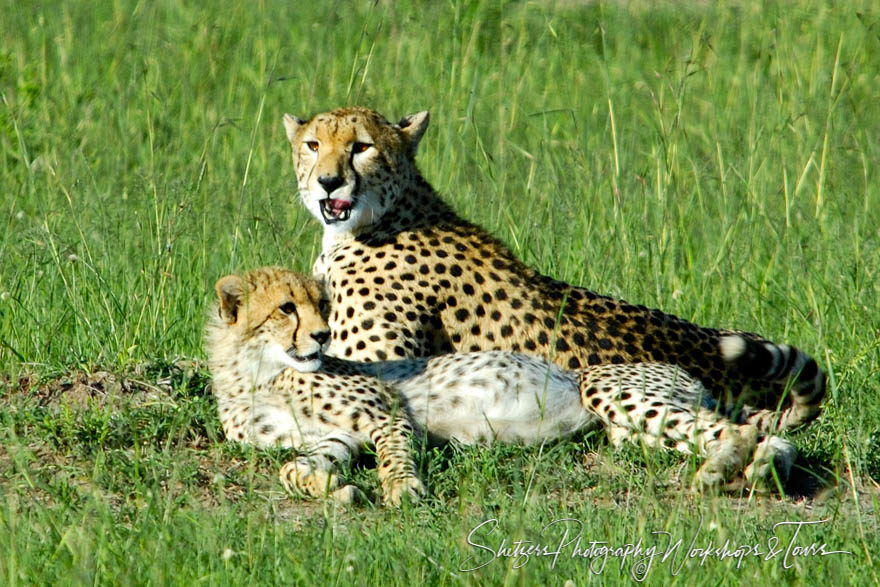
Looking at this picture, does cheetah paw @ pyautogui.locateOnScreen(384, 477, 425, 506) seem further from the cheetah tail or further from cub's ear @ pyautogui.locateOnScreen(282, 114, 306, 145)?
cub's ear @ pyautogui.locateOnScreen(282, 114, 306, 145)

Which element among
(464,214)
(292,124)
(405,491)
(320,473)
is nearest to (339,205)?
(292,124)

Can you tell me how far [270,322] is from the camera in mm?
4547

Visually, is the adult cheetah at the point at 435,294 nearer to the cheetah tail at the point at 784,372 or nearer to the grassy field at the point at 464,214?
the cheetah tail at the point at 784,372

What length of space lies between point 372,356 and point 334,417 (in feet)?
2.24

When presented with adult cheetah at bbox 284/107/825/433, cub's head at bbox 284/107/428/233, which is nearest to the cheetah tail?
adult cheetah at bbox 284/107/825/433

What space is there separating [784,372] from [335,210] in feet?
6.17

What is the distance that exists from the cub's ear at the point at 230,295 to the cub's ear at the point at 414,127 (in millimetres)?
1438

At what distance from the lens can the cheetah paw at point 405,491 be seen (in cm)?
393

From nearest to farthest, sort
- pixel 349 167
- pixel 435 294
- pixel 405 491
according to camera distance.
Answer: pixel 405 491 < pixel 435 294 < pixel 349 167

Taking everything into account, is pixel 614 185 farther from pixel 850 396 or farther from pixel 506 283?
pixel 850 396

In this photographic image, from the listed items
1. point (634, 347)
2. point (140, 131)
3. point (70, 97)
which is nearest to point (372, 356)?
point (634, 347)

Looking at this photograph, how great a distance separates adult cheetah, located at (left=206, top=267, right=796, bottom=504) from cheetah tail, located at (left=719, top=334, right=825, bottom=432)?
200 mm

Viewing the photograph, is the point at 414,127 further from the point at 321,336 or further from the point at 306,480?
the point at 306,480

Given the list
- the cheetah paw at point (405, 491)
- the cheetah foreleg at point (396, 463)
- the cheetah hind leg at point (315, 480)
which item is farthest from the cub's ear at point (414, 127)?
the cheetah paw at point (405, 491)
